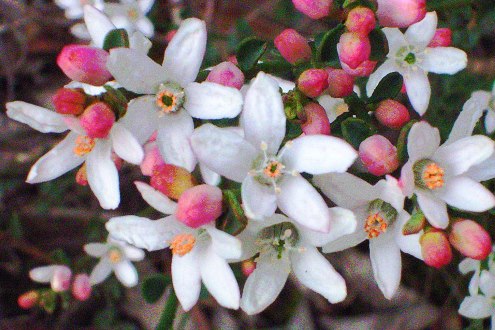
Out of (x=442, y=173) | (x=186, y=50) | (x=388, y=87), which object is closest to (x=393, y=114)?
(x=388, y=87)

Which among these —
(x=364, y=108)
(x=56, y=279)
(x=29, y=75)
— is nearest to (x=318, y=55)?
(x=364, y=108)

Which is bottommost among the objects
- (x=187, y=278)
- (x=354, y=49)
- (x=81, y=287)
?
(x=81, y=287)

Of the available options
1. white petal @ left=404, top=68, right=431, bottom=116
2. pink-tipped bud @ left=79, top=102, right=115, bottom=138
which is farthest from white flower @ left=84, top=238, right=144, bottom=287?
white petal @ left=404, top=68, right=431, bottom=116

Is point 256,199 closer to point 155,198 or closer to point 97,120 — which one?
point 155,198

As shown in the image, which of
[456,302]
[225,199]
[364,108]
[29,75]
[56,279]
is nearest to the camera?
[225,199]

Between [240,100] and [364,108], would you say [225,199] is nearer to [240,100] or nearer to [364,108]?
[240,100]

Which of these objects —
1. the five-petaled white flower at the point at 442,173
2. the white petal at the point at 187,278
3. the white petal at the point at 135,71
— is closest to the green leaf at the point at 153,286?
the white petal at the point at 187,278
